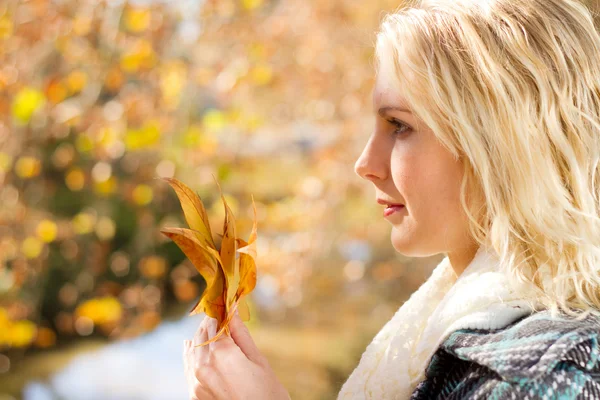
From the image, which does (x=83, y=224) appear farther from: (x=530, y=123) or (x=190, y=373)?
(x=530, y=123)

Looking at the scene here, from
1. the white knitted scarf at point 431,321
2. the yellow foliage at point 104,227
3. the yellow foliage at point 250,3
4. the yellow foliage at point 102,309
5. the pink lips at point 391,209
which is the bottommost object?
the yellow foliage at point 102,309

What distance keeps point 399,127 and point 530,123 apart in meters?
0.22

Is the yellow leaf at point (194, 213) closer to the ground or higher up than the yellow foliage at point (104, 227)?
higher up

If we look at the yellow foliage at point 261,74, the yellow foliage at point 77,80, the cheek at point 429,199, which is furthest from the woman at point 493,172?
the yellow foliage at point 261,74

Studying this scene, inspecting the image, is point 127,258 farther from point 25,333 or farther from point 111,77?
point 111,77

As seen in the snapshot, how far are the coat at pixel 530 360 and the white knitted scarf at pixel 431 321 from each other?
0.03 m

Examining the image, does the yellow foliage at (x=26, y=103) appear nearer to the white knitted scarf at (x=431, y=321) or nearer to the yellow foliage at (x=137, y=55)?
the yellow foliage at (x=137, y=55)

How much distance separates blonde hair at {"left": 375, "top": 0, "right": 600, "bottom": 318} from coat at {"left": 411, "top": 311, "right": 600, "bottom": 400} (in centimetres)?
7

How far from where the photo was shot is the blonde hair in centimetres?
107

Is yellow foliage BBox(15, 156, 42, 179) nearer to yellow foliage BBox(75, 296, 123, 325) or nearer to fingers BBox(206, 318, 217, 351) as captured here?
yellow foliage BBox(75, 296, 123, 325)

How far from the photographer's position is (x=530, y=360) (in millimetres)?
934

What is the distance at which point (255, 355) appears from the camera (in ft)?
3.69

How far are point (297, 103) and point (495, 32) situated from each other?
10.3 feet

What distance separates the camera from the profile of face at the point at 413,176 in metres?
1.15
